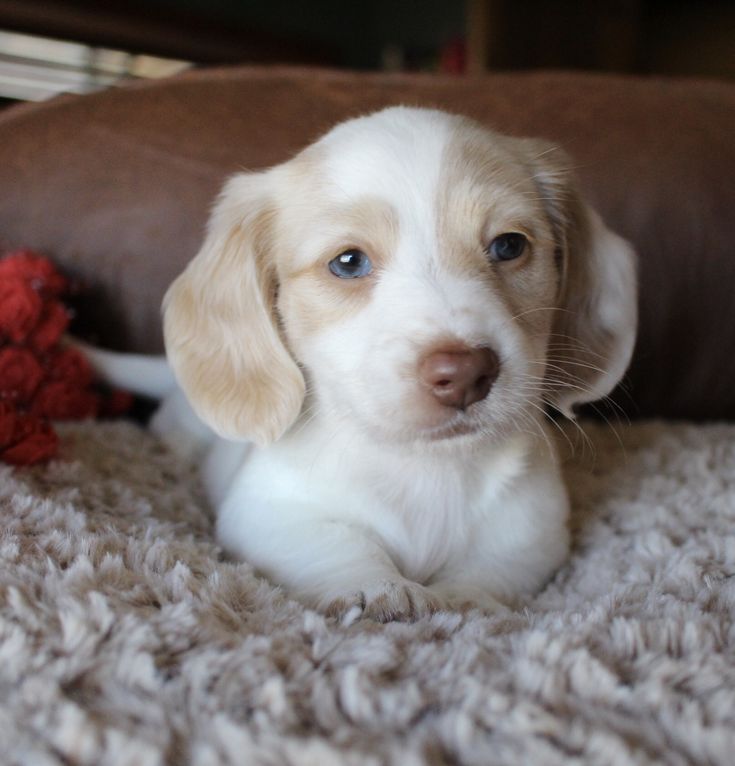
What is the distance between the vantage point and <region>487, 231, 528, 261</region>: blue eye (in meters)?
1.33

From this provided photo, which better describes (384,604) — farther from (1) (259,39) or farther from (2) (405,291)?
(1) (259,39)

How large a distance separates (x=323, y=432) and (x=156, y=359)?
81cm

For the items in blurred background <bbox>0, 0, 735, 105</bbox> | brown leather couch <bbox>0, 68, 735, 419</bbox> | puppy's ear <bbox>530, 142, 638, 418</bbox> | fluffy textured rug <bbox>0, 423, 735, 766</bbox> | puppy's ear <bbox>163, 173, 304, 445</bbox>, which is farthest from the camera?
blurred background <bbox>0, 0, 735, 105</bbox>

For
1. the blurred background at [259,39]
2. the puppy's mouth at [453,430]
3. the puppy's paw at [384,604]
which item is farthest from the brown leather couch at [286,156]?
the blurred background at [259,39]

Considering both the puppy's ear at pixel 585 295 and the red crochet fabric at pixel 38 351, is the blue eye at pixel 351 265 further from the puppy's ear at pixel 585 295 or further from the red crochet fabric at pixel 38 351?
the red crochet fabric at pixel 38 351

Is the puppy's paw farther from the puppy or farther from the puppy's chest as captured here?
the puppy's chest

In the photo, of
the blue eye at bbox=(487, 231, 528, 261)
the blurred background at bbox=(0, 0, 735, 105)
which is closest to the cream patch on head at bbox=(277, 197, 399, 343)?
the blue eye at bbox=(487, 231, 528, 261)

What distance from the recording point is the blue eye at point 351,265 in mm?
1303

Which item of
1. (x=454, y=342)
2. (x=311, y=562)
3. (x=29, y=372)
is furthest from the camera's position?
(x=29, y=372)

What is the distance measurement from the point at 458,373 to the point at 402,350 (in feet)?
0.27

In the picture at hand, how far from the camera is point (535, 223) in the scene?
138 cm

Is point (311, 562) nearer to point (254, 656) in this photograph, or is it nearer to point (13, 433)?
point (254, 656)

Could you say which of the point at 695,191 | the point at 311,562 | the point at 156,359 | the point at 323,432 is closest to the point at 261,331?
the point at 323,432

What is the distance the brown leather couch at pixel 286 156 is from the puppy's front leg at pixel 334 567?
0.86 metres
